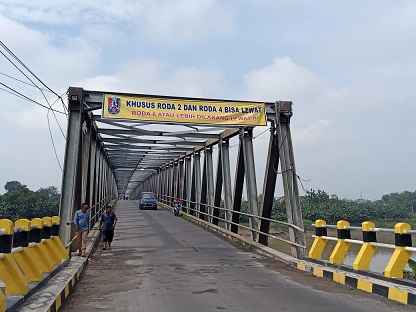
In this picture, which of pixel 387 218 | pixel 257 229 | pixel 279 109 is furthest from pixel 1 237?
pixel 387 218

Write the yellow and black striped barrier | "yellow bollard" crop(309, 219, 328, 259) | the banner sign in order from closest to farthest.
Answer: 1. the yellow and black striped barrier
2. "yellow bollard" crop(309, 219, 328, 259)
3. the banner sign

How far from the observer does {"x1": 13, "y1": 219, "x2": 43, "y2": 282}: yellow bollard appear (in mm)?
6625

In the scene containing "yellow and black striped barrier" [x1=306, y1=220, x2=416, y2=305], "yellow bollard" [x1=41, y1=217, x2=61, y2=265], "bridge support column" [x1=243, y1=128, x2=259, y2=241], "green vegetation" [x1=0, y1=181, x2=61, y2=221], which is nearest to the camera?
"yellow and black striped barrier" [x1=306, y1=220, x2=416, y2=305]

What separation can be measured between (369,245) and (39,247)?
19.9 feet

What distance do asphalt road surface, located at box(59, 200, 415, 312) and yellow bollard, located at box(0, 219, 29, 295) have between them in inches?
30.5

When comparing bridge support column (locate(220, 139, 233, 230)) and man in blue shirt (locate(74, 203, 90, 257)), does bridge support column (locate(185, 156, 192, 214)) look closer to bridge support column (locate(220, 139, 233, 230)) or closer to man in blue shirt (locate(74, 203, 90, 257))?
bridge support column (locate(220, 139, 233, 230))

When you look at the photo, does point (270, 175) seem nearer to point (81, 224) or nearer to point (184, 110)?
point (184, 110)

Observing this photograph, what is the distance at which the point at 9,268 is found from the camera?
5.84 m

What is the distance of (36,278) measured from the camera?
7.02 meters

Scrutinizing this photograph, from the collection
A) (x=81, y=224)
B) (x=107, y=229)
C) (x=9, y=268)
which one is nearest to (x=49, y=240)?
(x=81, y=224)

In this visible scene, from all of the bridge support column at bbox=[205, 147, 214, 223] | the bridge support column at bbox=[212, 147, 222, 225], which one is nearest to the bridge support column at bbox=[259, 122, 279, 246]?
the bridge support column at bbox=[212, 147, 222, 225]

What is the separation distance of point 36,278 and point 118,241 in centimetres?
876

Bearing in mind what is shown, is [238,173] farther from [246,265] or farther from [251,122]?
[246,265]

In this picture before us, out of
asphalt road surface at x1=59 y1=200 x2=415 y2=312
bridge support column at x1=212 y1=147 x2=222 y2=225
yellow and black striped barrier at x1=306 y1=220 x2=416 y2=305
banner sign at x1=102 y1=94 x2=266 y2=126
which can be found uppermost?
banner sign at x1=102 y1=94 x2=266 y2=126
